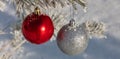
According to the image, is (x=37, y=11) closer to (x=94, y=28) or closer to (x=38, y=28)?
(x=38, y=28)

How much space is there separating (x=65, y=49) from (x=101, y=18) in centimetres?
151

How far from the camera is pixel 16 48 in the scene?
1609 mm

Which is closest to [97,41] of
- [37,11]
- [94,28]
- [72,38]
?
[94,28]

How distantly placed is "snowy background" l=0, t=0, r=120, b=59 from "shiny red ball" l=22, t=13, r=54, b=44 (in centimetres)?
137

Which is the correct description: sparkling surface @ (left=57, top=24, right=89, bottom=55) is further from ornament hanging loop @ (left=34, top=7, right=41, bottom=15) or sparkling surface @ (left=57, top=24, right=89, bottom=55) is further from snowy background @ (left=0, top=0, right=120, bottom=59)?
snowy background @ (left=0, top=0, right=120, bottom=59)

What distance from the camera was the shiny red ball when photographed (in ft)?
2.42

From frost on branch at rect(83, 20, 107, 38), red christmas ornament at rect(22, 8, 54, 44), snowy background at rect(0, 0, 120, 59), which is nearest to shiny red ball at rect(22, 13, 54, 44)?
red christmas ornament at rect(22, 8, 54, 44)

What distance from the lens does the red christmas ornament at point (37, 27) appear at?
74 centimetres

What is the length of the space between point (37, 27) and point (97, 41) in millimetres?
1636

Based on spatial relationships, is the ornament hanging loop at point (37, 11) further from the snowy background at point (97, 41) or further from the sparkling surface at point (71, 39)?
the snowy background at point (97, 41)

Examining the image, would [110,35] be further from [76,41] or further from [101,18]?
[76,41]

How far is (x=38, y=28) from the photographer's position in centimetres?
74

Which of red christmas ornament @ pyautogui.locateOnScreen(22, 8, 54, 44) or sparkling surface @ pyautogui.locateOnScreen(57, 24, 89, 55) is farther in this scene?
sparkling surface @ pyautogui.locateOnScreen(57, 24, 89, 55)

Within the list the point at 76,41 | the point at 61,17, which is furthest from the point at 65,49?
the point at 61,17
